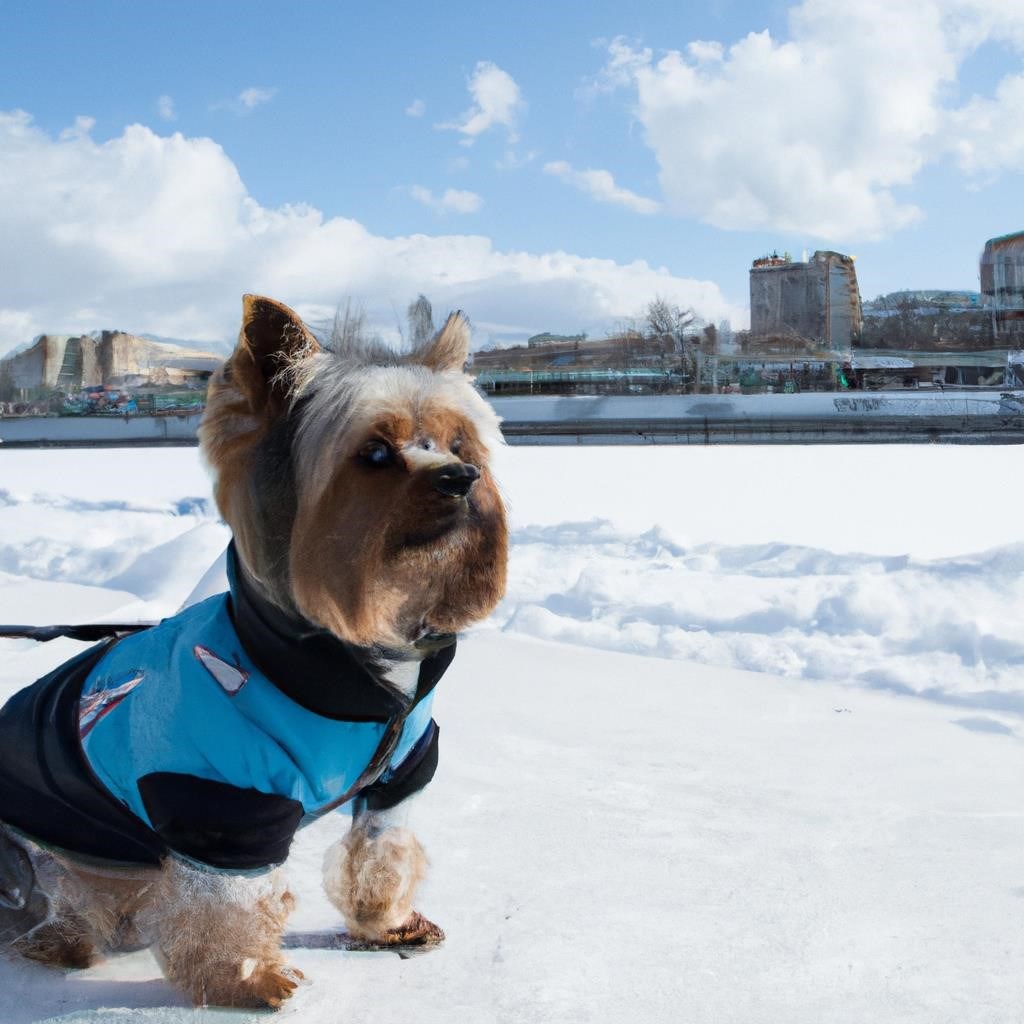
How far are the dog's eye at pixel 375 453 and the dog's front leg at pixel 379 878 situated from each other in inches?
39.0

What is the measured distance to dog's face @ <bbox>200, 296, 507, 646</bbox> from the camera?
2146 mm

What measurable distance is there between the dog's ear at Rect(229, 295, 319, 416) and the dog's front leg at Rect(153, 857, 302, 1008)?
1.04m

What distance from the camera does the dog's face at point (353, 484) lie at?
2.15 metres

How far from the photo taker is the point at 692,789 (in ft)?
12.4

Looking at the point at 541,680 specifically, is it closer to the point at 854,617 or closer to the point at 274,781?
the point at 854,617

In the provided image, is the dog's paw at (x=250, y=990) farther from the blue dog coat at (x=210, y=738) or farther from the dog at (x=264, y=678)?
the blue dog coat at (x=210, y=738)

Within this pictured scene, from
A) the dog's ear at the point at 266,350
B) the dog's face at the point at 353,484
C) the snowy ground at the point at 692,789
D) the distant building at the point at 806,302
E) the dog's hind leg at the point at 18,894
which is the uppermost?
the distant building at the point at 806,302

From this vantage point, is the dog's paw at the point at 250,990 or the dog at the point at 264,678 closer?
the dog at the point at 264,678

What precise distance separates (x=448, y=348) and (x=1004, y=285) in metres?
41.1

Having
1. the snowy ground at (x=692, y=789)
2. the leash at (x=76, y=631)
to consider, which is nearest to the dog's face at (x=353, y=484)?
the snowy ground at (x=692, y=789)

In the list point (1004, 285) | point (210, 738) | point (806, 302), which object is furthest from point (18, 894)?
point (1004, 285)

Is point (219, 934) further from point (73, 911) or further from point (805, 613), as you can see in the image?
point (805, 613)

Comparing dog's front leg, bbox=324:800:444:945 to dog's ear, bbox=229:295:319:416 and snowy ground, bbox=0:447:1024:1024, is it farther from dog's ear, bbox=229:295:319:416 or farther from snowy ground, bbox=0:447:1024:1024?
dog's ear, bbox=229:295:319:416

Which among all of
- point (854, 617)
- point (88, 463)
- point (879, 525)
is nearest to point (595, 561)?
point (854, 617)
